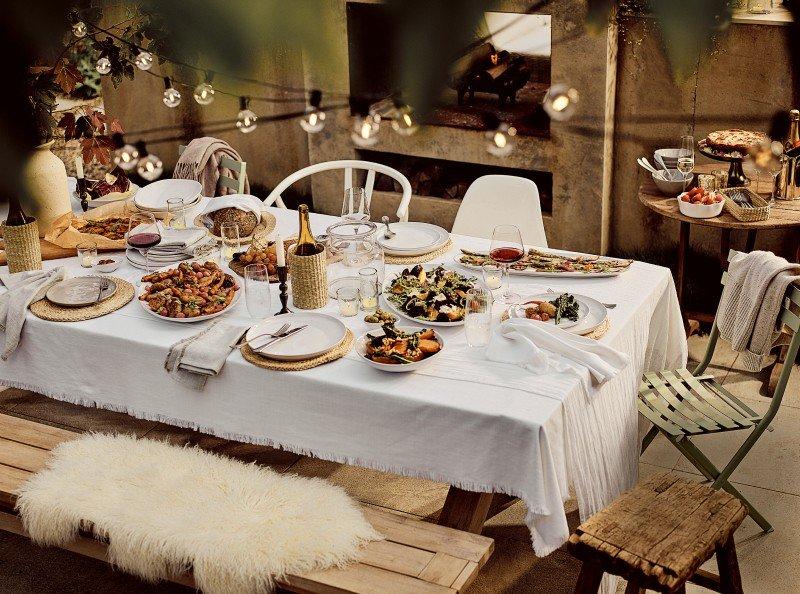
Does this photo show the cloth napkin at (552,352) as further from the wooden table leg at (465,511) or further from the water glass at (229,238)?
the water glass at (229,238)

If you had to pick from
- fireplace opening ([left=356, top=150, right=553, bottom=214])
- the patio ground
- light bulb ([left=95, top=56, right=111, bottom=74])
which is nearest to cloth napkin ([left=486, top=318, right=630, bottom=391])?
the patio ground

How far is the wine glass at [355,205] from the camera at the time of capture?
3.02 meters

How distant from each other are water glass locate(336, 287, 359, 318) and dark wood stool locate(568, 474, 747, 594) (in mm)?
891

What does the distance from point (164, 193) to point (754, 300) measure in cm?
211

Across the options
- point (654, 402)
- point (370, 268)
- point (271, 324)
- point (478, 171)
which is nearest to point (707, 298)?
point (478, 171)

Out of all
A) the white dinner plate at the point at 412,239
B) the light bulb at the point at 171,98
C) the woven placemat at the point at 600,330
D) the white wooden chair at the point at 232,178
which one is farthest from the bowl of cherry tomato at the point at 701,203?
→ the light bulb at the point at 171,98

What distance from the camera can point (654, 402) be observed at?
9.25 feet

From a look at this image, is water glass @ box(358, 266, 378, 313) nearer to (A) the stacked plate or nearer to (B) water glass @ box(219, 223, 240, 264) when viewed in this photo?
(B) water glass @ box(219, 223, 240, 264)

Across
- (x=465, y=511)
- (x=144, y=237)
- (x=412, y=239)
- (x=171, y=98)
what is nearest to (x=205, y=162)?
(x=144, y=237)

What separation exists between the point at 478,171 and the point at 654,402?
250 cm

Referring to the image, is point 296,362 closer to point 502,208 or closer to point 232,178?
point 502,208

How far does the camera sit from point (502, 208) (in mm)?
3662

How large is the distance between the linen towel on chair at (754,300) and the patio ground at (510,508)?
53 cm

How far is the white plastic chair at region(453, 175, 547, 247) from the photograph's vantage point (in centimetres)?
360
